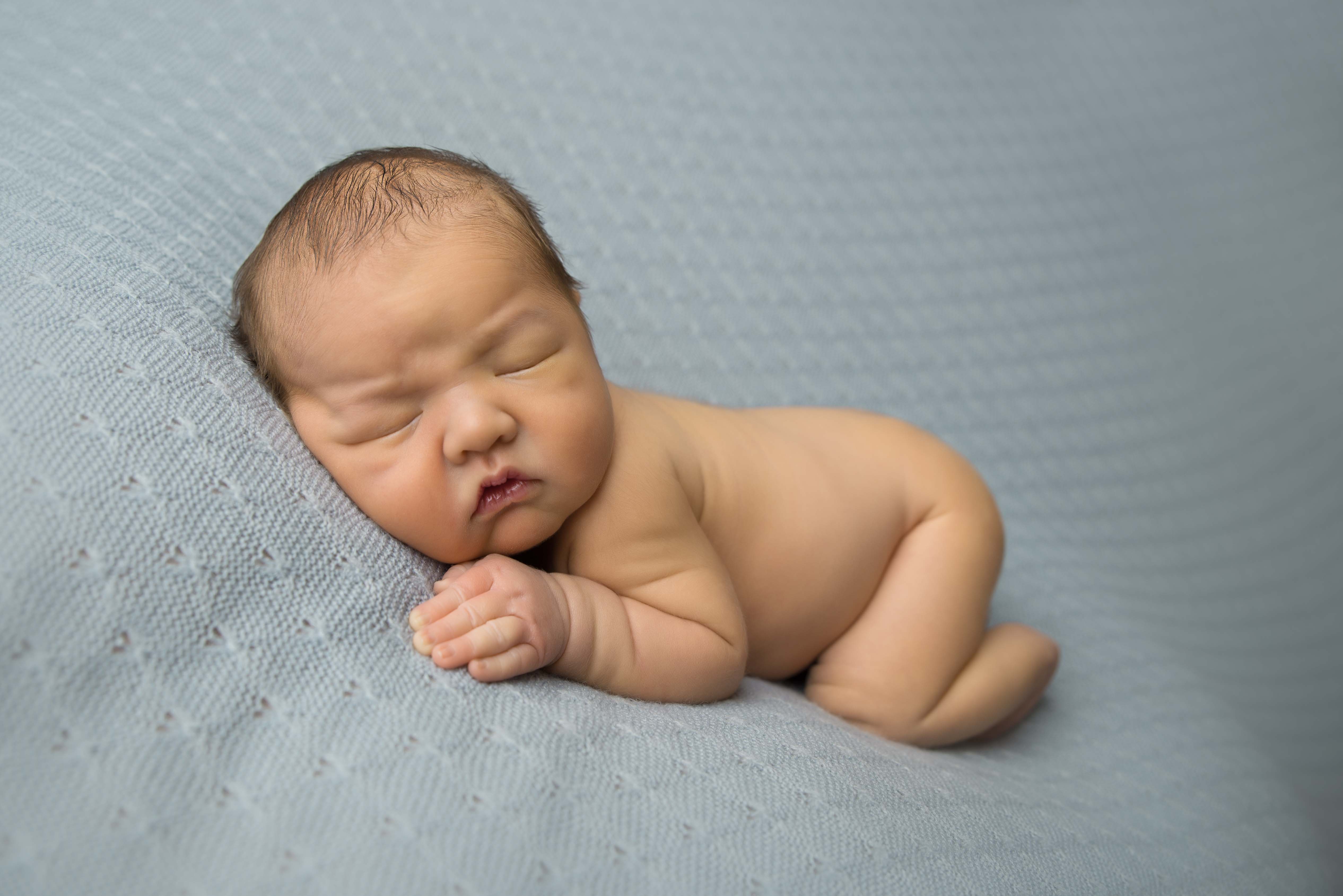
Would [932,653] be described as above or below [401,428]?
below

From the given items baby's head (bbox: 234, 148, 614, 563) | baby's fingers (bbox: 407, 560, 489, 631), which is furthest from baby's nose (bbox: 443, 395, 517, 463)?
baby's fingers (bbox: 407, 560, 489, 631)

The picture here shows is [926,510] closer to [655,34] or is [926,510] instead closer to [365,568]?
[365,568]

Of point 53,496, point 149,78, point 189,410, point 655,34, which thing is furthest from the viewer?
point 655,34

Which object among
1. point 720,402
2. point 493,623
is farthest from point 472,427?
point 720,402

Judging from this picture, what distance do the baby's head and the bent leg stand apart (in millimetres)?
460

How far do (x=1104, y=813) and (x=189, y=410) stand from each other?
3.49 ft

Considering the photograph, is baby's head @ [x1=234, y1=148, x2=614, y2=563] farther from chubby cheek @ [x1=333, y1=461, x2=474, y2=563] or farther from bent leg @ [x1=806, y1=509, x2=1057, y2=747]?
bent leg @ [x1=806, y1=509, x2=1057, y2=747]

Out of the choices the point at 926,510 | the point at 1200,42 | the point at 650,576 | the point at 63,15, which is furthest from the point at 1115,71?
the point at 63,15

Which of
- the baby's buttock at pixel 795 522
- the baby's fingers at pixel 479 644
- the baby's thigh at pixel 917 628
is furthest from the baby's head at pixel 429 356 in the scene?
the baby's thigh at pixel 917 628

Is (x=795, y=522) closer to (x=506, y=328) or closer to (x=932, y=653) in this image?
(x=932, y=653)

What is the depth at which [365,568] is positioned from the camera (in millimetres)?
863

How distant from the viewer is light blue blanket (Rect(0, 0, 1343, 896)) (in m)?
0.71

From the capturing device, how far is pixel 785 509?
1.16 m

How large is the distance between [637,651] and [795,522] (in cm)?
29
